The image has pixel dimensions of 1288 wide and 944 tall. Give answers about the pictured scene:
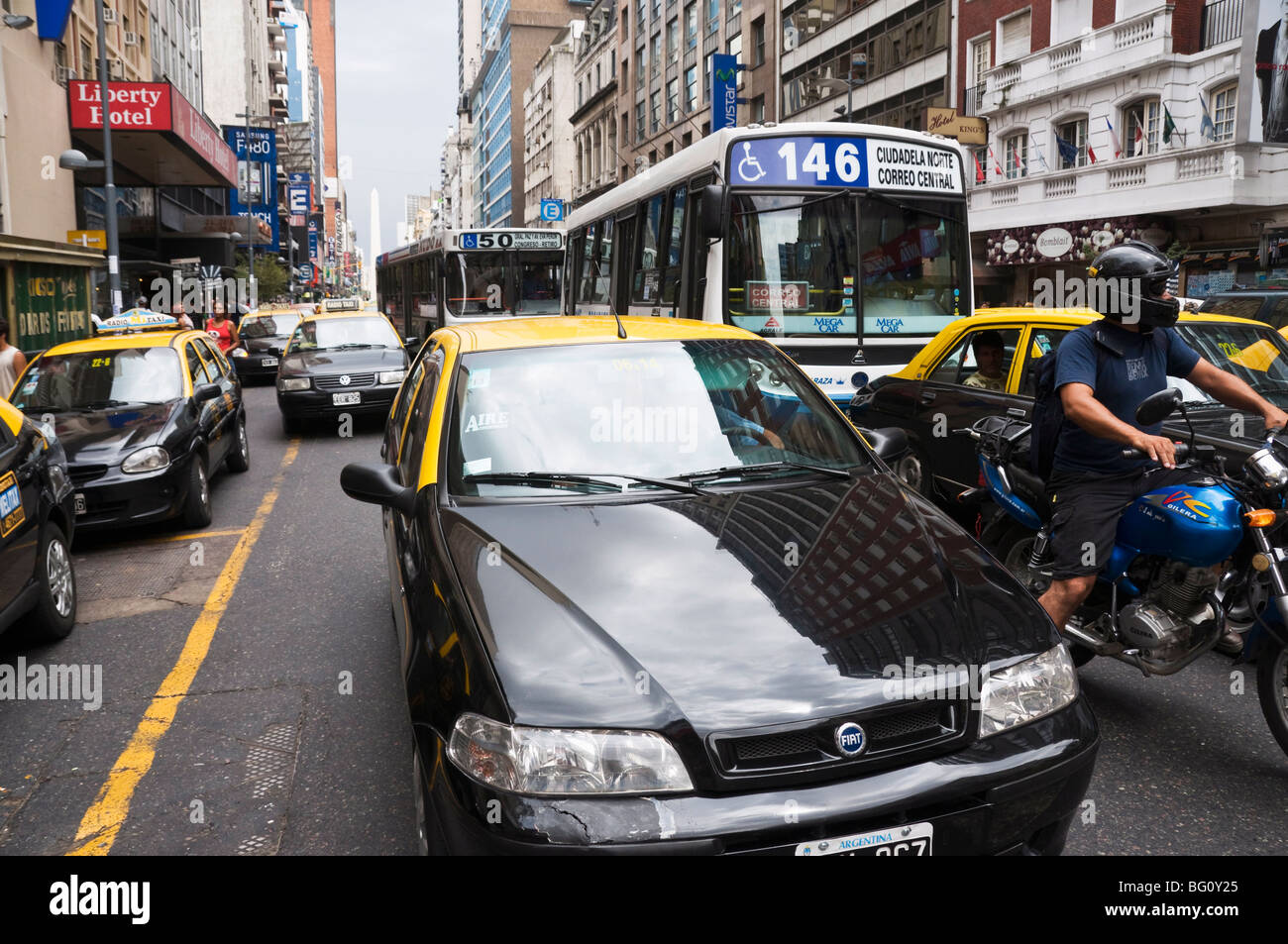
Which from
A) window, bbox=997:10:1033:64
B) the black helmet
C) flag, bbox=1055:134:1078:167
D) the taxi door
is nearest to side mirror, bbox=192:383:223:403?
the taxi door

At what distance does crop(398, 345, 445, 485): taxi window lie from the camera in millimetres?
3963

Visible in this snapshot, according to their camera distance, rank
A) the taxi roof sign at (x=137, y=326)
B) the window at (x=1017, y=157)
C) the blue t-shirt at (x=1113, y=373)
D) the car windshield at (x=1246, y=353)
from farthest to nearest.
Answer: the window at (x=1017, y=157), the taxi roof sign at (x=137, y=326), the car windshield at (x=1246, y=353), the blue t-shirt at (x=1113, y=373)

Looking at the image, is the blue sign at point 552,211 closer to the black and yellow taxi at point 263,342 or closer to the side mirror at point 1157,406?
the black and yellow taxi at point 263,342

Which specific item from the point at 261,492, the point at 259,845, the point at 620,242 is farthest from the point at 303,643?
the point at 620,242

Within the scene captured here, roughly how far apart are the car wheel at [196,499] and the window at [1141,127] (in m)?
23.8

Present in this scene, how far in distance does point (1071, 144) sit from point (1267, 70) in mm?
5929

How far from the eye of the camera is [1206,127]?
23703 millimetres

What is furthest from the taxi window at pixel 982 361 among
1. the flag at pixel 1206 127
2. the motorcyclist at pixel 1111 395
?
the flag at pixel 1206 127

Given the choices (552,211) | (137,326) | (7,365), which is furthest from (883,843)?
(552,211)

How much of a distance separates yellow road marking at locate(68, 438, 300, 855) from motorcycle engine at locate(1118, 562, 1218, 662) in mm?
3752

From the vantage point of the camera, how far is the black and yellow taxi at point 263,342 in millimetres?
22312

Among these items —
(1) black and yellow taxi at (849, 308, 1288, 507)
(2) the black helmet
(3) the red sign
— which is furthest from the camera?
(3) the red sign

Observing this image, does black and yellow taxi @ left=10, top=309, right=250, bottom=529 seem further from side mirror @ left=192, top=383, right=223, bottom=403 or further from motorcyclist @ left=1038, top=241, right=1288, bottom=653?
motorcyclist @ left=1038, top=241, right=1288, bottom=653
